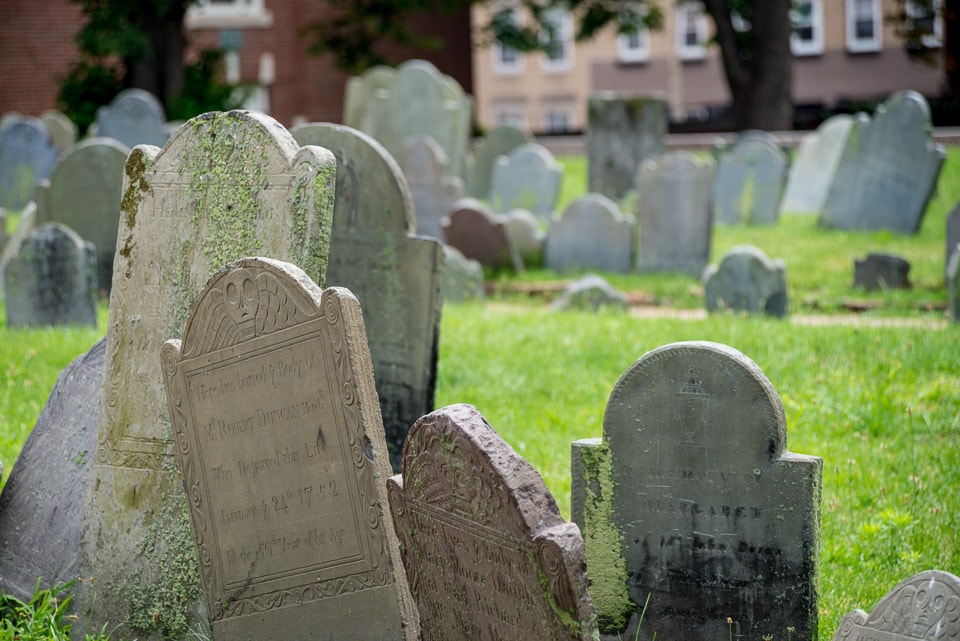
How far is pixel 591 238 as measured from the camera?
12.7 metres

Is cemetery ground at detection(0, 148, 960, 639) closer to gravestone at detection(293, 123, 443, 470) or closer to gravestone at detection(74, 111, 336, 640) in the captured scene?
gravestone at detection(293, 123, 443, 470)

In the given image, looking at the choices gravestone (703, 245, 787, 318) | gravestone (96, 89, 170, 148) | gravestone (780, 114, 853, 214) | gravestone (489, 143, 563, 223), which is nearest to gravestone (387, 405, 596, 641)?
gravestone (703, 245, 787, 318)

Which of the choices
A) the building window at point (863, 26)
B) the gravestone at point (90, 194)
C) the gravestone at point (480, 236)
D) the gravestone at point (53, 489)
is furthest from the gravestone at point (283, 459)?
the building window at point (863, 26)

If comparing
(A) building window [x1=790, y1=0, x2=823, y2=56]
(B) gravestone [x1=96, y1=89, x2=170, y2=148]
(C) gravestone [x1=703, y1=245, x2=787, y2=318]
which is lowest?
(C) gravestone [x1=703, y1=245, x2=787, y2=318]

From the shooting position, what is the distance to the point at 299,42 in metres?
28.7

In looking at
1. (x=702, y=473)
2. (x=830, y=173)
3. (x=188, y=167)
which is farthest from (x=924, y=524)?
(x=830, y=173)

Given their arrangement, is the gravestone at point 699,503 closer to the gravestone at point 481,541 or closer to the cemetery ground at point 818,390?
the cemetery ground at point 818,390

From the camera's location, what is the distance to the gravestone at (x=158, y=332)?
14.7 ft

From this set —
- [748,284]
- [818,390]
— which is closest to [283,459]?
[818,390]

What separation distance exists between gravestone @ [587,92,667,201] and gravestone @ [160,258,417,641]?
Result: 40.8 ft

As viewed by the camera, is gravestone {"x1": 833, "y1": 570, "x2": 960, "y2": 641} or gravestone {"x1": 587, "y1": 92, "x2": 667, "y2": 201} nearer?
gravestone {"x1": 833, "y1": 570, "x2": 960, "y2": 641}

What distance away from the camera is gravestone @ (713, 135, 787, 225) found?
1573 centimetres

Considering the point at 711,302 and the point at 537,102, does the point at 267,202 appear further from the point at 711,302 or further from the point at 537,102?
the point at 537,102

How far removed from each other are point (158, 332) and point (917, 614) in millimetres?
2849
